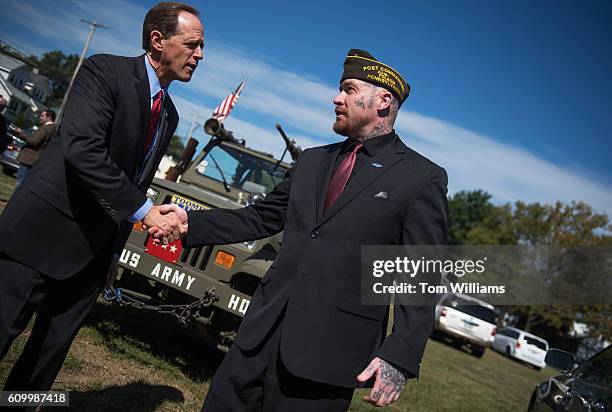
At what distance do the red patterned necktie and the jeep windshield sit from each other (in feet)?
12.9

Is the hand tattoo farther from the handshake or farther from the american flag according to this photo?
the american flag

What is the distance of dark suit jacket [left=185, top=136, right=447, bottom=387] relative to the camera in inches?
83.2

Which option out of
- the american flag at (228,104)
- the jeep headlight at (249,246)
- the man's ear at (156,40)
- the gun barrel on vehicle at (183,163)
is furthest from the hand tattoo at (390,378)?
the american flag at (228,104)

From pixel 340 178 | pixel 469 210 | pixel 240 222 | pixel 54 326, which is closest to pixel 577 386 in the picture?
pixel 340 178

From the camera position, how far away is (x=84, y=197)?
2.41 m

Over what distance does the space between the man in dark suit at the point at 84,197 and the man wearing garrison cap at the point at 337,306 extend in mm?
768

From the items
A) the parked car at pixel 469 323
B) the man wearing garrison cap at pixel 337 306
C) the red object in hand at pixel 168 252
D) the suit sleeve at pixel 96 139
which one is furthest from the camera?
the parked car at pixel 469 323

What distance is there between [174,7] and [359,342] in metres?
1.92

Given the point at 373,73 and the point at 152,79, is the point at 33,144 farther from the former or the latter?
the point at 373,73

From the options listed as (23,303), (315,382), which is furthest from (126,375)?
(315,382)

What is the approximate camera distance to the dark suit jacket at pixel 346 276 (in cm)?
211

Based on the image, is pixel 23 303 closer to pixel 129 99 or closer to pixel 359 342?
pixel 129 99

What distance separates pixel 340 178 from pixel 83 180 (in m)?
1.18

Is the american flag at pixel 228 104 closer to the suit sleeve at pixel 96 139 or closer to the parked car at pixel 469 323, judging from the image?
the suit sleeve at pixel 96 139
